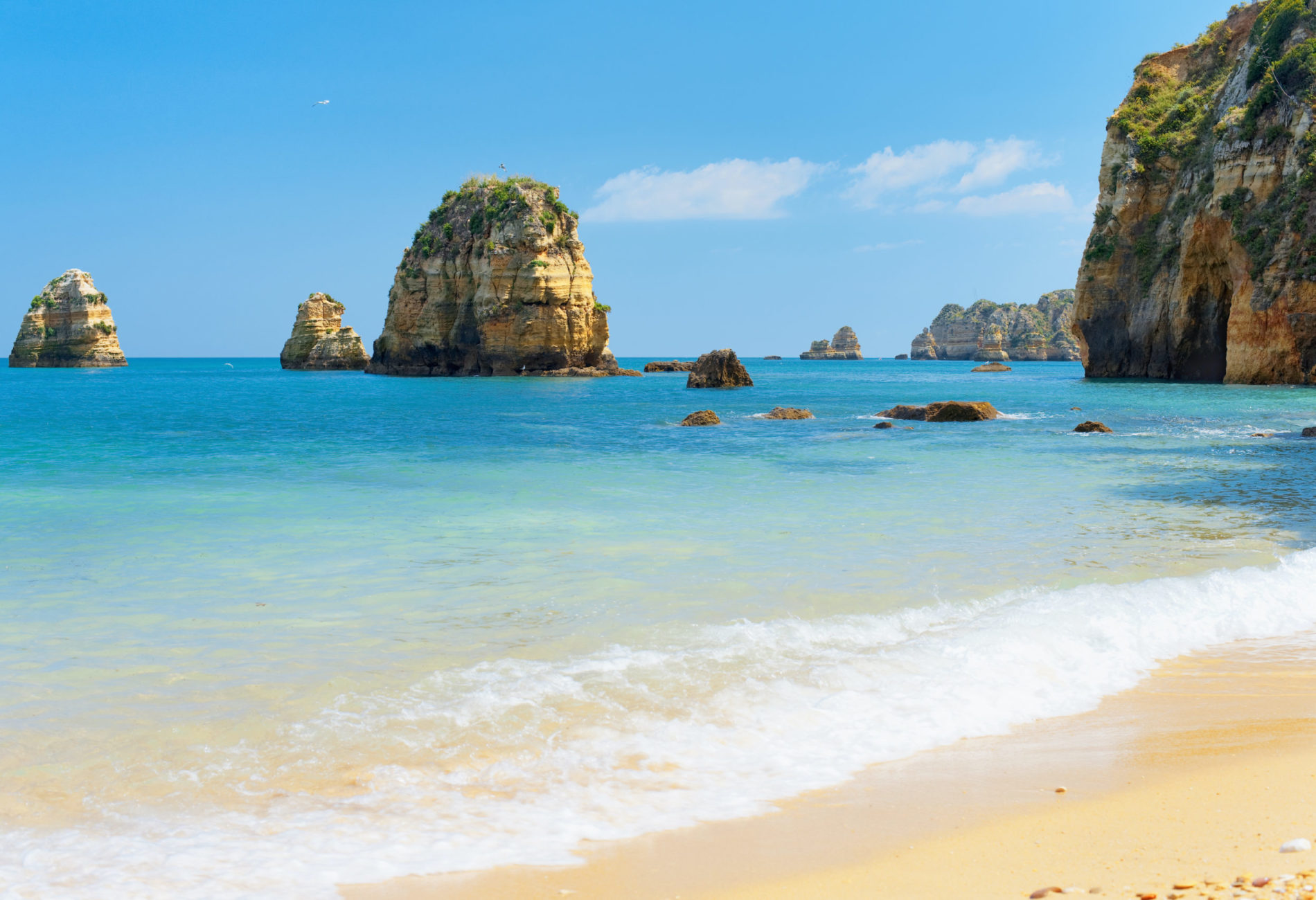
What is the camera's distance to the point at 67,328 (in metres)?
99.8

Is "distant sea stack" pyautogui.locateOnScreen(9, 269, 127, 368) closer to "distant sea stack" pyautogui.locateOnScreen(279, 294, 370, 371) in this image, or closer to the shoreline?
"distant sea stack" pyautogui.locateOnScreen(279, 294, 370, 371)

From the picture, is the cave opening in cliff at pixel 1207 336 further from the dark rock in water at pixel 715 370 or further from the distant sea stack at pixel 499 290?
the distant sea stack at pixel 499 290

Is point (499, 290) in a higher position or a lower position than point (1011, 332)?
lower

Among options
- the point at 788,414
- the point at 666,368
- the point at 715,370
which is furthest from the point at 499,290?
the point at 788,414

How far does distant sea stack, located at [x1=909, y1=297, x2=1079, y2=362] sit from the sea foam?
159954 mm

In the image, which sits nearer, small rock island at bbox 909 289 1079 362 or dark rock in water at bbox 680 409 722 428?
dark rock in water at bbox 680 409 722 428

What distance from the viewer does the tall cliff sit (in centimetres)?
4169

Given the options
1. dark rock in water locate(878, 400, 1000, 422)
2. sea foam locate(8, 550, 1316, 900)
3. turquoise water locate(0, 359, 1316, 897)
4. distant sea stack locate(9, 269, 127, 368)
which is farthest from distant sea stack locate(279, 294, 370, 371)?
sea foam locate(8, 550, 1316, 900)

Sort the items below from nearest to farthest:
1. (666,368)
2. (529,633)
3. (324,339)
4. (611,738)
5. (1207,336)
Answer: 1. (611,738)
2. (529,633)
3. (1207,336)
4. (666,368)
5. (324,339)

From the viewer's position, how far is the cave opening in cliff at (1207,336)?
162 feet

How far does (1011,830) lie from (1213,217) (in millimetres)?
53053

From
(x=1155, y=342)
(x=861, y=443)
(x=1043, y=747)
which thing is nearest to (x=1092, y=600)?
(x=1043, y=747)

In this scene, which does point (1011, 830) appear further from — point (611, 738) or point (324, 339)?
point (324, 339)

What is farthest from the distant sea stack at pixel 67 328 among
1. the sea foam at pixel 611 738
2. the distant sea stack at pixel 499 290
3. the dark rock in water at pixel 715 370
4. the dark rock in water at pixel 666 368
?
the sea foam at pixel 611 738
